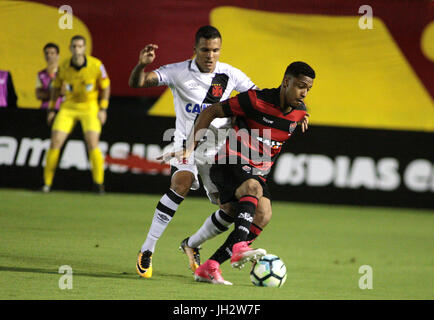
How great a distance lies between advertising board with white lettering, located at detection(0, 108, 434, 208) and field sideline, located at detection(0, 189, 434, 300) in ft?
1.04

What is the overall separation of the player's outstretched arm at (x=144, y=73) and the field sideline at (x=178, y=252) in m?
1.48

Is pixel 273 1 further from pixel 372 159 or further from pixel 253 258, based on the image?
pixel 253 258

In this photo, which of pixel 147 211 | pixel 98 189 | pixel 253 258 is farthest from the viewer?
pixel 98 189

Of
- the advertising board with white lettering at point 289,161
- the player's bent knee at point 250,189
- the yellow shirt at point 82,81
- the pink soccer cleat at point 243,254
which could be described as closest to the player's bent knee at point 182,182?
the player's bent knee at point 250,189

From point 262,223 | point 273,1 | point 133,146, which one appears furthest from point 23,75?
point 262,223

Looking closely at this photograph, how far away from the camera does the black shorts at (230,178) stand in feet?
19.9

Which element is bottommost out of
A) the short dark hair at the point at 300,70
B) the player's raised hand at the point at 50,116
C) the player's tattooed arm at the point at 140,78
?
the player's raised hand at the point at 50,116

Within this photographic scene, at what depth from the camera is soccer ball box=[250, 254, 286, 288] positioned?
584 centimetres

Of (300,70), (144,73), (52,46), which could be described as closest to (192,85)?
(144,73)

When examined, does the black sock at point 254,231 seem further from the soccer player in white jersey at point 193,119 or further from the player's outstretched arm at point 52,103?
the player's outstretched arm at point 52,103

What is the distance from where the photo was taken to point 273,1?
1246 centimetres

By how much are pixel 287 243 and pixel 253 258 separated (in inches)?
127

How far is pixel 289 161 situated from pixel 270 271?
663 cm

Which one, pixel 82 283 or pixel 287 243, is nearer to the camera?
pixel 82 283
